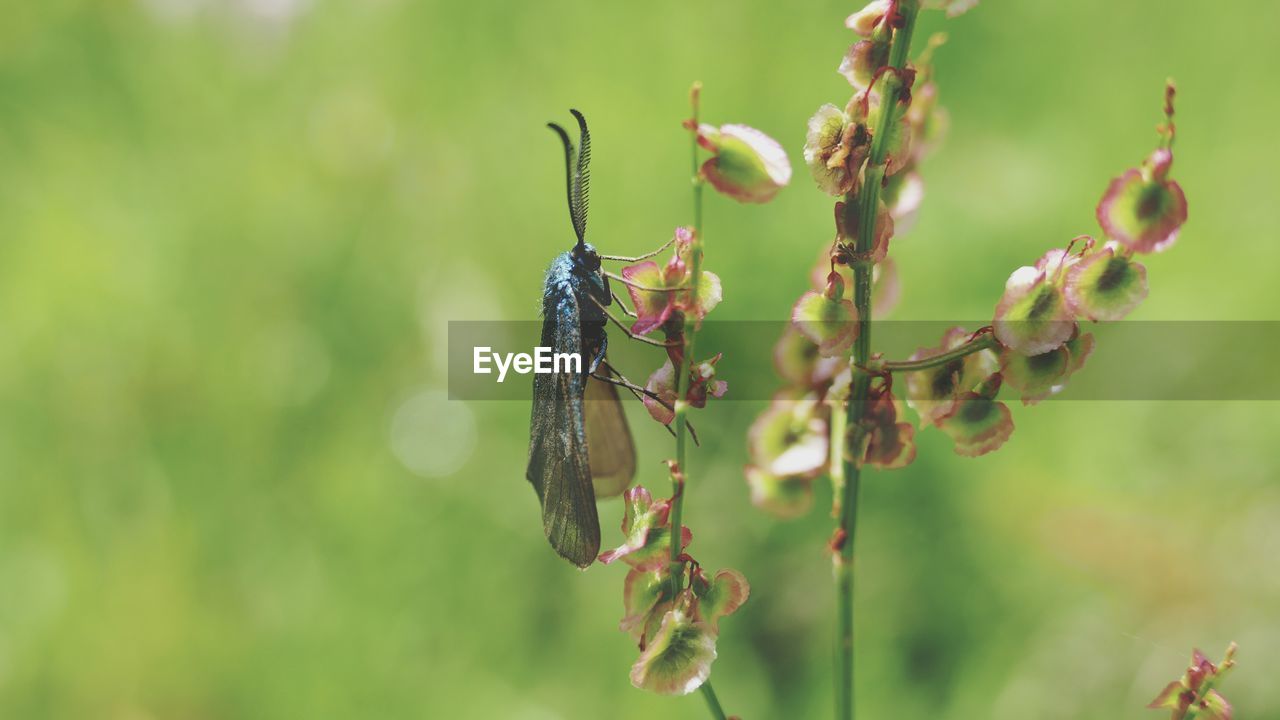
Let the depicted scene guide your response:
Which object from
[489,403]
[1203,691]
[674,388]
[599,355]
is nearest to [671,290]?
[674,388]

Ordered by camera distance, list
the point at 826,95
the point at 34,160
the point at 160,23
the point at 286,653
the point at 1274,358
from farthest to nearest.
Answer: the point at 160,23, the point at 34,160, the point at 826,95, the point at 1274,358, the point at 286,653

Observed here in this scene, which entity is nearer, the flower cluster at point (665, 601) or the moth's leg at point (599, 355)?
the flower cluster at point (665, 601)

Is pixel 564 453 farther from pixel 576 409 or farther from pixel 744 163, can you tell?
pixel 744 163

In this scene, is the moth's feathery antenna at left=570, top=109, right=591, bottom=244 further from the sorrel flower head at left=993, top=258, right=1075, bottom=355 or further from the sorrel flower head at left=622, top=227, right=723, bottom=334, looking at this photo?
the sorrel flower head at left=993, top=258, right=1075, bottom=355

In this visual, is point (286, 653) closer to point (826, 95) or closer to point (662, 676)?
point (662, 676)

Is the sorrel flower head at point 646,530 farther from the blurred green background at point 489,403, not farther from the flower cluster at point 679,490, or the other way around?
the blurred green background at point 489,403

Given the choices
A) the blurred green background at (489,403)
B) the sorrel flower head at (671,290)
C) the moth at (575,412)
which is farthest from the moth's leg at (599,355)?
the blurred green background at (489,403)

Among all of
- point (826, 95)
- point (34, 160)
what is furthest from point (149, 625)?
point (826, 95)

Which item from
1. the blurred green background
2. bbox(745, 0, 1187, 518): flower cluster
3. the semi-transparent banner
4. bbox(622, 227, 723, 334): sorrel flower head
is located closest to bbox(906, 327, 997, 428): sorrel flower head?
bbox(745, 0, 1187, 518): flower cluster
